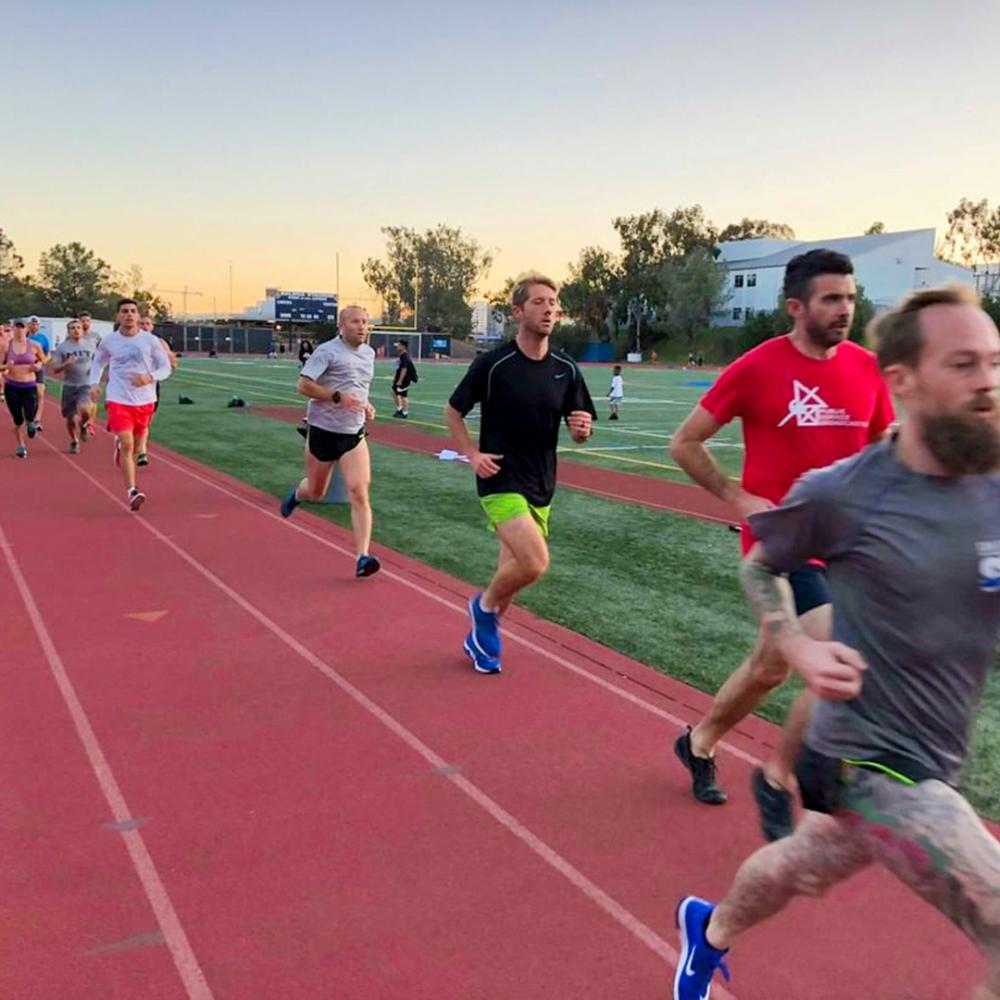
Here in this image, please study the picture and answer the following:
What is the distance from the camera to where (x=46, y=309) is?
12488 centimetres

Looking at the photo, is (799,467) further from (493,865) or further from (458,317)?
(458,317)

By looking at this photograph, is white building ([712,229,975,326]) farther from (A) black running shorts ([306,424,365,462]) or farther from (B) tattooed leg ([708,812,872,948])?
(B) tattooed leg ([708,812,872,948])

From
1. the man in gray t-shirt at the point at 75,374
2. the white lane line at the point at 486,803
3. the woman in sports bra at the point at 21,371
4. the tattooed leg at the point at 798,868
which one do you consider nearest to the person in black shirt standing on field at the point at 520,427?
the white lane line at the point at 486,803

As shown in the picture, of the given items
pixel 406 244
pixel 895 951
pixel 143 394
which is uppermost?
pixel 406 244

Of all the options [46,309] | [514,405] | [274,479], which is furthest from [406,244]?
[514,405]

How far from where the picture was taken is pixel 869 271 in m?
83.8

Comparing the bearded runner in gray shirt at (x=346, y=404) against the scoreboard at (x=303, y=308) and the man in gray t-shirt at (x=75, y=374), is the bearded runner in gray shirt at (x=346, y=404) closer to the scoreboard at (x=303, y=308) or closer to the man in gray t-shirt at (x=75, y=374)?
the man in gray t-shirt at (x=75, y=374)

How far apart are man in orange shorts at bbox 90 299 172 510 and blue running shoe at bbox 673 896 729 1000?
861 cm

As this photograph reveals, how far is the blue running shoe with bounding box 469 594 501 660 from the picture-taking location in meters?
5.46

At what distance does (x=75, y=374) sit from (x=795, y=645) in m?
14.9

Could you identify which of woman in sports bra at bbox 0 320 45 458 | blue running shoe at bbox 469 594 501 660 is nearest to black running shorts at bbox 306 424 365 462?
blue running shoe at bbox 469 594 501 660

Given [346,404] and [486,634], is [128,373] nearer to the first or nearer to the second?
[346,404]

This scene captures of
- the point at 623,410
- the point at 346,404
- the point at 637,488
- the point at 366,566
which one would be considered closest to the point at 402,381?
the point at 623,410

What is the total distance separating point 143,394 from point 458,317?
113 meters
